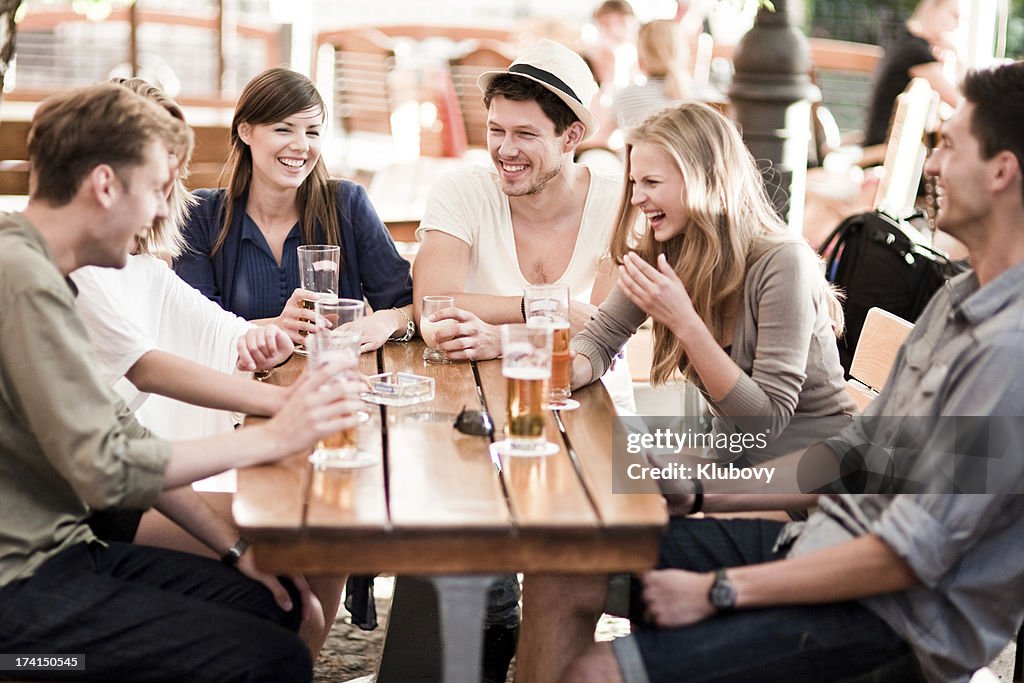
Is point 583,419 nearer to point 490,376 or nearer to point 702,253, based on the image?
point 490,376

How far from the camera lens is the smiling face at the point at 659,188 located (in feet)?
8.34

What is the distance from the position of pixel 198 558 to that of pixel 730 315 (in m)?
1.22

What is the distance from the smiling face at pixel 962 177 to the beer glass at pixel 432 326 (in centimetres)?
109

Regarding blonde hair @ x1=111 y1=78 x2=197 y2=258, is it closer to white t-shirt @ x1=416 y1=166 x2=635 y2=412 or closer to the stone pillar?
white t-shirt @ x1=416 y1=166 x2=635 y2=412

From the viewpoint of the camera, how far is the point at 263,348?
2555mm

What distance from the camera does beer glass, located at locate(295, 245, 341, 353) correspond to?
2.63 meters

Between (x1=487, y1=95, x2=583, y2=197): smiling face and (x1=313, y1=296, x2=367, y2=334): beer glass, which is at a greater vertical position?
(x1=487, y1=95, x2=583, y2=197): smiling face

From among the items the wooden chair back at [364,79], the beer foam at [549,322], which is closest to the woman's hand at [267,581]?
the beer foam at [549,322]

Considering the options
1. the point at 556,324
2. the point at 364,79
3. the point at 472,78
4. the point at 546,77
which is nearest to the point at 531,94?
the point at 546,77

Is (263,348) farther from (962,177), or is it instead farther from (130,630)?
(962,177)

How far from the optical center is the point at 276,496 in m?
1.76

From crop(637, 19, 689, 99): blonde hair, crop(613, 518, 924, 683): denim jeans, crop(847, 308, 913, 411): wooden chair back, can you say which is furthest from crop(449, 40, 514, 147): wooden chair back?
crop(613, 518, 924, 683): denim jeans

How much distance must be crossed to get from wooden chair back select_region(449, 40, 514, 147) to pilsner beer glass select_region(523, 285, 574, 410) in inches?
204

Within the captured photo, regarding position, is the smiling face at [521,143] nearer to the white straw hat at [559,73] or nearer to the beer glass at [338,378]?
the white straw hat at [559,73]
